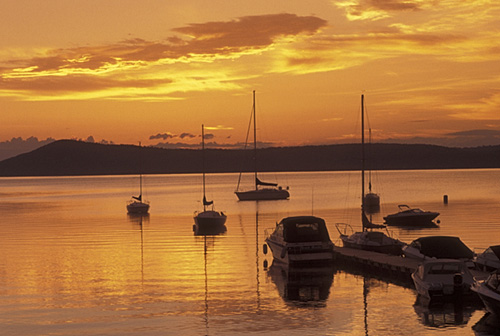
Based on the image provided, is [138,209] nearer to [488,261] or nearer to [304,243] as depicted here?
[304,243]

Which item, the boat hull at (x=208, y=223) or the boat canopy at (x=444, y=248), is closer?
the boat canopy at (x=444, y=248)

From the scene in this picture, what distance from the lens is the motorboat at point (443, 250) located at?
42.1 meters

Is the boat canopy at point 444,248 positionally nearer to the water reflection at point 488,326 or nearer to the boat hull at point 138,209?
the water reflection at point 488,326

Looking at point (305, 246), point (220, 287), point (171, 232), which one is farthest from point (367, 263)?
point (171, 232)

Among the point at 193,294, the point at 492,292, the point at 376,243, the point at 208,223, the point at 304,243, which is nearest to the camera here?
the point at 492,292

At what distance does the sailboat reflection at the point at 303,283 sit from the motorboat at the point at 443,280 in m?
5.24

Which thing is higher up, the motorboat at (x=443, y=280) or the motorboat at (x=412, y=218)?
the motorboat at (x=443, y=280)

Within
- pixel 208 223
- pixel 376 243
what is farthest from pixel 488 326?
pixel 208 223

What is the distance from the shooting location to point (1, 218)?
110 m

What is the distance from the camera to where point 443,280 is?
35781mm

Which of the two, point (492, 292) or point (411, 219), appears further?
point (411, 219)

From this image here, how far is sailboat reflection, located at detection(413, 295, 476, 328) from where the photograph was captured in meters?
31.7

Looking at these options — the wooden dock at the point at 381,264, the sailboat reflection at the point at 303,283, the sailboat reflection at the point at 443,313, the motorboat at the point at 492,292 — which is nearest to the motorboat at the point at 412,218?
the wooden dock at the point at 381,264

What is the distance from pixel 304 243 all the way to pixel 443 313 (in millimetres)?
14750
